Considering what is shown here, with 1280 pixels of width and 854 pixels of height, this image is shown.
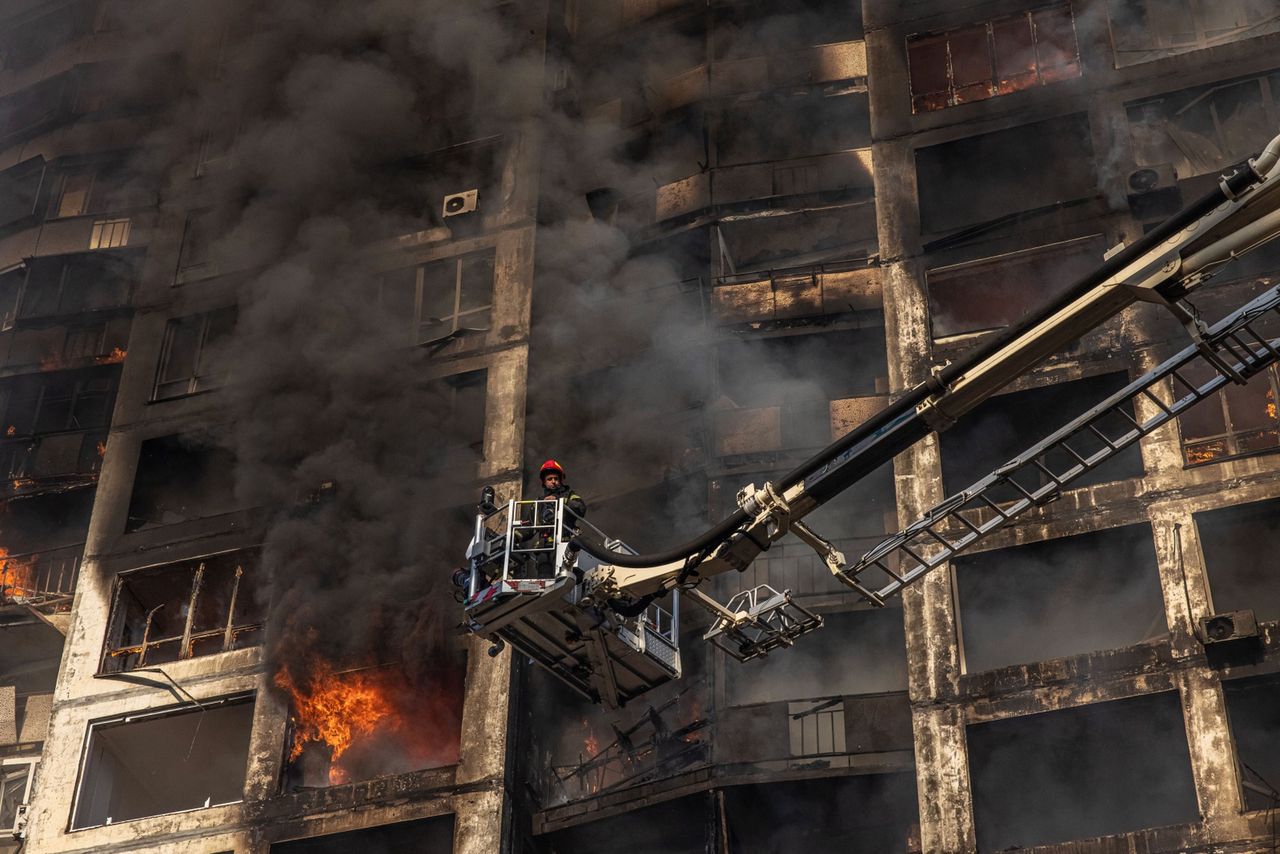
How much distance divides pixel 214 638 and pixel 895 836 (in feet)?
43.4

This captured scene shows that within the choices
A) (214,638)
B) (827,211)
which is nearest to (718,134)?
(827,211)

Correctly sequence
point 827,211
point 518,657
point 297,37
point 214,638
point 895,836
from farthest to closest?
point 297,37
point 827,211
point 214,638
point 518,657
point 895,836

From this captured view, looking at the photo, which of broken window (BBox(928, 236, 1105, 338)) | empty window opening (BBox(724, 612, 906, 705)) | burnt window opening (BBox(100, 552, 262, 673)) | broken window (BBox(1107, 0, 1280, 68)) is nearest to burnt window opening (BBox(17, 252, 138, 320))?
burnt window opening (BBox(100, 552, 262, 673))

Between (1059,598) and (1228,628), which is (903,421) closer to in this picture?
(1228,628)

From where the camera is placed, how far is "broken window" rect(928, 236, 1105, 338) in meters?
29.0

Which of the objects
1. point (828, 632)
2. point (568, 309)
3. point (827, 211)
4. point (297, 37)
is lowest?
point (828, 632)

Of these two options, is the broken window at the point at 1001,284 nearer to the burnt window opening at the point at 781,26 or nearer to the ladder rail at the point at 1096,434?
the burnt window opening at the point at 781,26

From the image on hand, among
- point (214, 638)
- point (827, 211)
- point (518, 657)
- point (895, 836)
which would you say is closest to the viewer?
point (895, 836)

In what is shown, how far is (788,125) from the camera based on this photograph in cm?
3503

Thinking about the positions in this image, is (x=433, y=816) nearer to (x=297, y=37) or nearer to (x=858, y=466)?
(x=858, y=466)

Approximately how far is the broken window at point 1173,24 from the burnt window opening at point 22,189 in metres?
26.4

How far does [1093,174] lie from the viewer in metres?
29.6

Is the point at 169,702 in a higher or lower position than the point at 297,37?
lower

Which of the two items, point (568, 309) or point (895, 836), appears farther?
point (568, 309)
